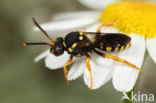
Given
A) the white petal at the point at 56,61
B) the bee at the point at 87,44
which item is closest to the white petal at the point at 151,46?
the bee at the point at 87,44

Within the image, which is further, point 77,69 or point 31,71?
point 31,71

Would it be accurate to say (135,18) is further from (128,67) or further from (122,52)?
(128,67)

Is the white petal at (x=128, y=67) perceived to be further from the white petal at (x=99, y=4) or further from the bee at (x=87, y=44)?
the white petal at (x=99, y=4)

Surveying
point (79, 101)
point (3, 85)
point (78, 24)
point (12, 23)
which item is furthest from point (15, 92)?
point (12, 23)

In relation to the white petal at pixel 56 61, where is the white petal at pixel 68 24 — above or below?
above

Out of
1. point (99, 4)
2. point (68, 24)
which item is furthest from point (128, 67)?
point (99, 4)

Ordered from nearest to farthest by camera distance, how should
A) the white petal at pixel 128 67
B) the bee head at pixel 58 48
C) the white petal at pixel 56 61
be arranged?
the white petal at pixel 128 67
the bee head at pixel 58 48
the white petal at pixel 56 61
